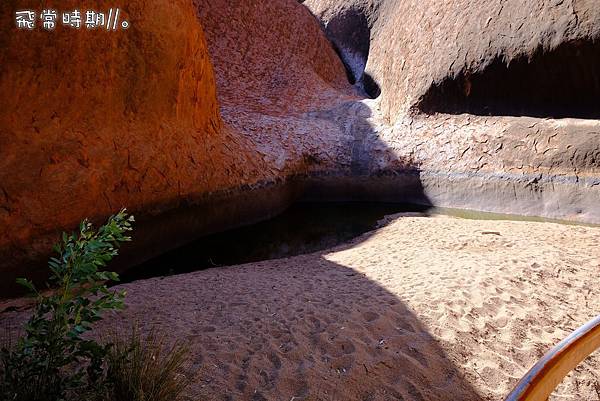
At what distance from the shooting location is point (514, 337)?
3.13 m

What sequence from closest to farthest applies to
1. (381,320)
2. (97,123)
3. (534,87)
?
(381,320)
(97,123)
(534,87)

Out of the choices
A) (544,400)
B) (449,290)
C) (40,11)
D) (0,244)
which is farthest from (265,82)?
(544,400)

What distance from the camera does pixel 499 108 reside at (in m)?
9.62

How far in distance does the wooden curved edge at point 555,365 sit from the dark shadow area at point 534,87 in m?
9.00

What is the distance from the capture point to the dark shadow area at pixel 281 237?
21.1ft

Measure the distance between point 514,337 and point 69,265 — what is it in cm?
288

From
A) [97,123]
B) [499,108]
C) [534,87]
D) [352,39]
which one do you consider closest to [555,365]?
[97,123]

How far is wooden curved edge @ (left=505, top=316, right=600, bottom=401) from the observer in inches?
36.1

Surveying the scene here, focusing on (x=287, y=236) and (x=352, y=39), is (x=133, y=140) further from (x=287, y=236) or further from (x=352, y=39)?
(x=352, y=39)

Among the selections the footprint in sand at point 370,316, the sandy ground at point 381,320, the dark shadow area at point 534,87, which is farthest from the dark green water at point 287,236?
the footprint in sand at point 370,316

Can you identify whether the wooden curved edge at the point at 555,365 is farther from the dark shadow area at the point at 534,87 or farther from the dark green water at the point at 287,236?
the dark shadow area at the point at 534,87

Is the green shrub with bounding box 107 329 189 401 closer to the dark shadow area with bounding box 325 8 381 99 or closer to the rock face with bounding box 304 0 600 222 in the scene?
the rock face with bounding box 304 0 600 222

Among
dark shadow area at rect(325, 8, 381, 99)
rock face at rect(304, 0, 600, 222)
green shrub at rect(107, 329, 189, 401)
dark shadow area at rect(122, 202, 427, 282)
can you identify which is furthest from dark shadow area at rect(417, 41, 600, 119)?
green shrub at rect(107, 329, 189, 401)

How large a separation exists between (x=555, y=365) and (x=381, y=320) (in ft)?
7.59
